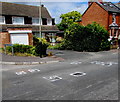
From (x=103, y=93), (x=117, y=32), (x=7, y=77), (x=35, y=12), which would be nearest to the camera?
(x=103, y=93)

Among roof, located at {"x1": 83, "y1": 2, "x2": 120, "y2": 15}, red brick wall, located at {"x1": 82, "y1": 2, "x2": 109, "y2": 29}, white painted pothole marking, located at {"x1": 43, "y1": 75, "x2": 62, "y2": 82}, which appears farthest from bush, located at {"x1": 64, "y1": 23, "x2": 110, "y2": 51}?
white painted pothole marking, located at {"x1": 43, "y1": 75, "x2": 62, "y2": 82}

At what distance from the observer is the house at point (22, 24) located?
875 inches

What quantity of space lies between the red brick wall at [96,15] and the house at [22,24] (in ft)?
23.8

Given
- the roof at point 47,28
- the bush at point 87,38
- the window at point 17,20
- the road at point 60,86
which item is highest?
the window at point 17,20

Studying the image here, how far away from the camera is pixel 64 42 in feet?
72.2

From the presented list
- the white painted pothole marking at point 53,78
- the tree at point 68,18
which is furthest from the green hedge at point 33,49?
the tree at point 68,18

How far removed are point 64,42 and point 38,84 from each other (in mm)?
15167

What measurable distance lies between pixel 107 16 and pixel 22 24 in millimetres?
15632

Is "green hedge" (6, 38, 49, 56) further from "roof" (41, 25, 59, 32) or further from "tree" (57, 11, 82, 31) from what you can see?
"tree" (57, 11, 82, 31)

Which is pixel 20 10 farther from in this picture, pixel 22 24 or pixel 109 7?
pixel 109 7

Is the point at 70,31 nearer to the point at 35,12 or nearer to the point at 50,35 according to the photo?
the point at 50,35

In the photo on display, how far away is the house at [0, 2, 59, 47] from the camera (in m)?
22.2

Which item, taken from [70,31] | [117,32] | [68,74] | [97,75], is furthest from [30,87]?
[117,32]

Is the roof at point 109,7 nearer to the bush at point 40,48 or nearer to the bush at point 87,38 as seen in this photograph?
the bush at point 87,38
